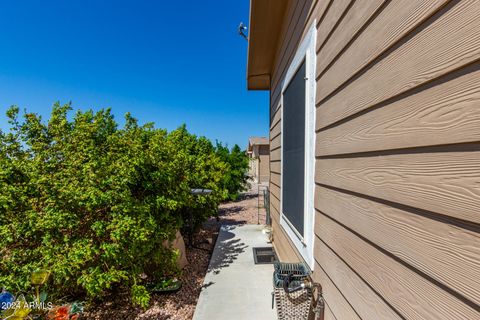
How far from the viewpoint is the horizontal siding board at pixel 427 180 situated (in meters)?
0.61

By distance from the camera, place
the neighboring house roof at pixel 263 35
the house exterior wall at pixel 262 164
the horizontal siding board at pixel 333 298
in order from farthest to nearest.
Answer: the house exterior wall at pixel 262 164, the neighboring house roof at pixel 263 35, the horizontal siding board at pixel 333 298

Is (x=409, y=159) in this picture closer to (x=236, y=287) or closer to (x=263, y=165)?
(x=236, y=287)

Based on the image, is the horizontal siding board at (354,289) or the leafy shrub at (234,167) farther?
the leafy shrub at (234,167)

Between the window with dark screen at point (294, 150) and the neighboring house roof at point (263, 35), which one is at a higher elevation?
the neighboring house roof at point (263, 35)

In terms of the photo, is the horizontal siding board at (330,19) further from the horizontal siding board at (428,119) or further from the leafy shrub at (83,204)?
the leafy shrub at (83,204)

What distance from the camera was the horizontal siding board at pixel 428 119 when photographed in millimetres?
615

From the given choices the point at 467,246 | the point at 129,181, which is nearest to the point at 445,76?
the point at 467,246

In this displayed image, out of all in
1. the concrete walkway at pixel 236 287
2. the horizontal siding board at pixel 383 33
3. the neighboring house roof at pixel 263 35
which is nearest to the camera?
the horizontal siding board at pixel 383 33

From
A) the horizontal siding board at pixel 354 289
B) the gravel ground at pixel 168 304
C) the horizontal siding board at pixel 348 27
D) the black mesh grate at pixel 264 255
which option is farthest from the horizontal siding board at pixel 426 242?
the black mesh grate at pixel 264 255

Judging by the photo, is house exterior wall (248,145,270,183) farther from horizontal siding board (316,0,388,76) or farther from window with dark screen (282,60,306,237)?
horizontal siding board (316,0,388,76)

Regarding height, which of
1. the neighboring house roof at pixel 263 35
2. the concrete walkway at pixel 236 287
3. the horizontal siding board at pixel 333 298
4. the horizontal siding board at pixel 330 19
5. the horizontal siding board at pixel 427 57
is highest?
the neighboring house roof at pixel 263 35

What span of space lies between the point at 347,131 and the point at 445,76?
643 mm

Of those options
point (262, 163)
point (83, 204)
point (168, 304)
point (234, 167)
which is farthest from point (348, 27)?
point (262, 163)

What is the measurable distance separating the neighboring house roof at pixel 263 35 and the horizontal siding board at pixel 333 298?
3245 mm
